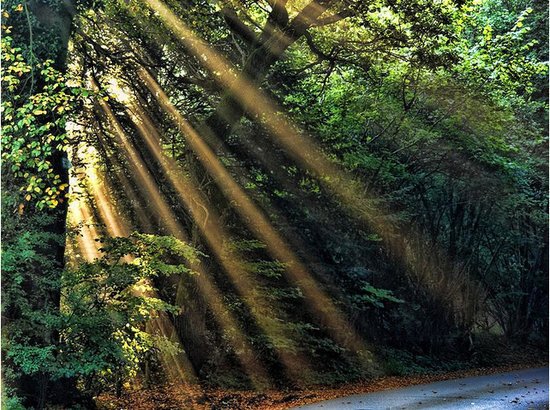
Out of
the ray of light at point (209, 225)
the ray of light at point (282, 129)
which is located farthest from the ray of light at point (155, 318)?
the ray of light at point (282, 129)

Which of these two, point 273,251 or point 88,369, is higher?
point 273,251

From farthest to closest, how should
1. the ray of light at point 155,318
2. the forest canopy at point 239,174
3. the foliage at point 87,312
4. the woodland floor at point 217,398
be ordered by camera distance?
1. the ray of light at point 155,318
2. the woodland floor at point 217,398
3. the forest canopy at point 239,174
4. the foliage at point 87,312

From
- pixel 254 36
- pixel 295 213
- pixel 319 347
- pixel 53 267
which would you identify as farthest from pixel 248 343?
pixel 254 36

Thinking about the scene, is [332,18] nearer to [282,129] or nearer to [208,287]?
[282,129]

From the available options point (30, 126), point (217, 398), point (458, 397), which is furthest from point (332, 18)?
point (458, 397)

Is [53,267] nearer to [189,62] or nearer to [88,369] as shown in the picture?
[88,369]

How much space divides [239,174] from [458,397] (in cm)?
678

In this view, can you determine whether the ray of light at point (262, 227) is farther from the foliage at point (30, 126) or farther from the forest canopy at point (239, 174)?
the foliage at point (30, 126)

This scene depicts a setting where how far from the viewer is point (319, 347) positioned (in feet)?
46.2

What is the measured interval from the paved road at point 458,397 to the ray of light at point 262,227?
2.69 metres

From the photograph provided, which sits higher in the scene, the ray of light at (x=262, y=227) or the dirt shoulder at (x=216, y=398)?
the ray of light at (x=262, y=227)

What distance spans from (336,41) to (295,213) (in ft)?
13.9

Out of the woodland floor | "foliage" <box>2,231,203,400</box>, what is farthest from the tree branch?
the woodland floor

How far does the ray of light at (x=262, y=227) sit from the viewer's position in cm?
1064
